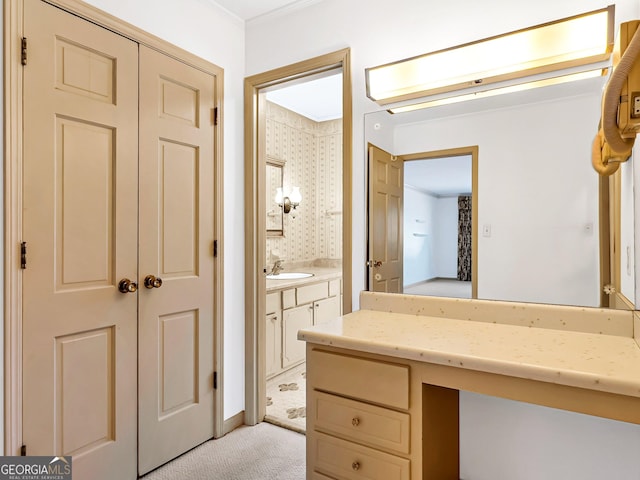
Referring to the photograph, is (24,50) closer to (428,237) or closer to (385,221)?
(385,221)

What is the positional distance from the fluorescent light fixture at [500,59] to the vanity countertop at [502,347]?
1041 mm

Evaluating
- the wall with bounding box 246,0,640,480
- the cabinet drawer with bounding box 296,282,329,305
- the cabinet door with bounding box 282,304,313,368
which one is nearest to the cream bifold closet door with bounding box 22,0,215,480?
the wall with bounding box 246,0,640,480

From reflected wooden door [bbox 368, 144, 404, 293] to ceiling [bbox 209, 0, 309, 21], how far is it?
100 cm

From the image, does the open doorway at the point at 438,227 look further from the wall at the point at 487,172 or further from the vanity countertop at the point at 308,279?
the vanity countertop at the point at 308,279

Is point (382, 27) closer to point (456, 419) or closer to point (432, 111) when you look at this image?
point (432, 111)

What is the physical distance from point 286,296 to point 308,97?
1899 mm

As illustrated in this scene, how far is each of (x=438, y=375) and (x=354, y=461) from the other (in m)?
0.47

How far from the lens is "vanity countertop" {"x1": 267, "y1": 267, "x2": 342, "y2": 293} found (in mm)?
3114

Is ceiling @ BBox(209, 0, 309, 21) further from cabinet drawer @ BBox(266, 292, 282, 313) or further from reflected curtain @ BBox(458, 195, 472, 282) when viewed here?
cabinet drawer @ BBox(266, 292, 282, 313)

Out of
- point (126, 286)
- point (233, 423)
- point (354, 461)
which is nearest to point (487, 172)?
point (354, 461)

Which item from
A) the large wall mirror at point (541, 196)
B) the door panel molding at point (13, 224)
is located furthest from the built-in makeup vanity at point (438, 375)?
the door panel molding at point (13, 224)

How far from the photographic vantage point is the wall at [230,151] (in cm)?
224

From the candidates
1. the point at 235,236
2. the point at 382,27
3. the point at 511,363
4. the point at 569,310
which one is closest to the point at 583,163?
the point at 569,310

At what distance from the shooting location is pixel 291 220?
4199 mm
